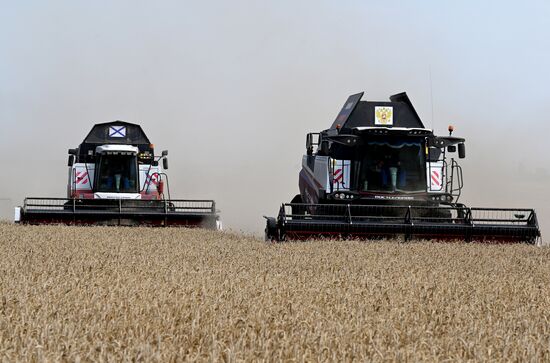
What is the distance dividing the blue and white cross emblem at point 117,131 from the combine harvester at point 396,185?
6.36 meters

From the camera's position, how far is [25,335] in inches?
180

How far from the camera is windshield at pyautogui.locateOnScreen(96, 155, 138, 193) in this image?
20.7m

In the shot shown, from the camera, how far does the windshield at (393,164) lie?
1589cm

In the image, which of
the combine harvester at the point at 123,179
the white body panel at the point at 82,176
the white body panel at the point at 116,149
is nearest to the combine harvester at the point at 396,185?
the combine harvester at the point at 123,179

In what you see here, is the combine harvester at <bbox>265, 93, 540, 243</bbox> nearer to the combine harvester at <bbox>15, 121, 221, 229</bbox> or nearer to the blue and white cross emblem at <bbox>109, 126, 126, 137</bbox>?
the combine harvester at <bbox>15, 121, 221, 229</bbox>

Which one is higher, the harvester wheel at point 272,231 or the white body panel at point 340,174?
the white body panel at point 340,174

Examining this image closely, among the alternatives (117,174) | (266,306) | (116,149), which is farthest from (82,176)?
(266,306)

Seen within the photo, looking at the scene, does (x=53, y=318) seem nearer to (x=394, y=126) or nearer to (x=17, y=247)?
(x=17, y=247)

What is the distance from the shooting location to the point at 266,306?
5.99 metres

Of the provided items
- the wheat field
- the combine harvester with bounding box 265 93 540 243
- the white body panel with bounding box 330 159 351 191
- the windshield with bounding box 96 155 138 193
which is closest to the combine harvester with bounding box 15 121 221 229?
the windshield with bounding box 96 155 138 193

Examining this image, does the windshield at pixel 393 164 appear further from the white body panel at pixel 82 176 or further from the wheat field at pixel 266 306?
the white body panel at pixel 82 176

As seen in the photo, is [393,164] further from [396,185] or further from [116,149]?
[116,149]

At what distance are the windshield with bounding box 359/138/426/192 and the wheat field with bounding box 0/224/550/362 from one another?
14.2 ft

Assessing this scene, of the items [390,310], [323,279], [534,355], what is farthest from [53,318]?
[323,279]
